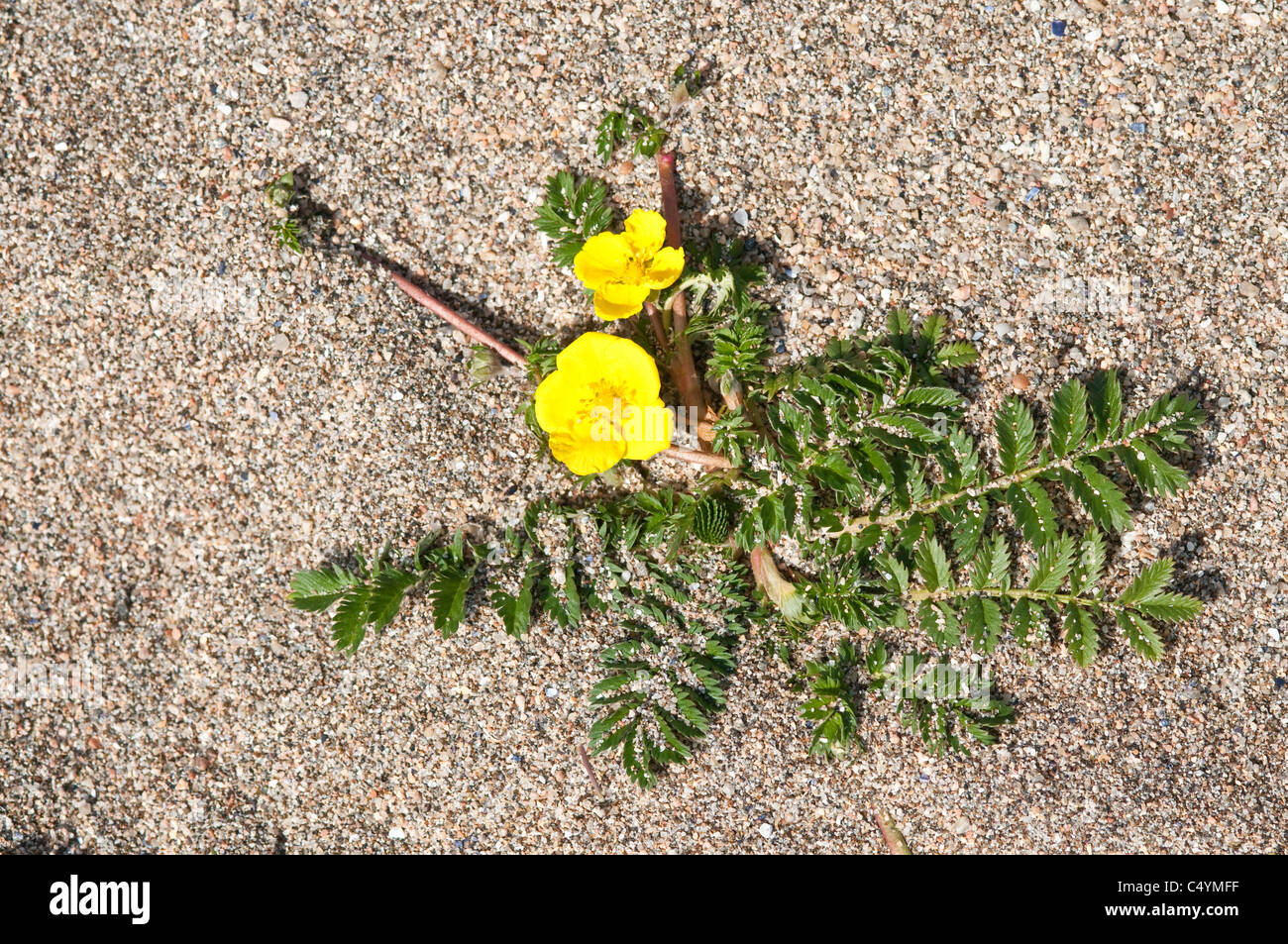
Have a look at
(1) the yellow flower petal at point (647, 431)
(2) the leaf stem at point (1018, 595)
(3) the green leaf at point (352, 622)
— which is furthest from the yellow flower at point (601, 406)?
(2) the leaf stem at point (1018, 595)

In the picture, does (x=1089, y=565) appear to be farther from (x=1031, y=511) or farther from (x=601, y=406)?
(x=601, y=406)

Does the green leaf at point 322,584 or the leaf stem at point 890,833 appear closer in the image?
the green leaf at point 322,584

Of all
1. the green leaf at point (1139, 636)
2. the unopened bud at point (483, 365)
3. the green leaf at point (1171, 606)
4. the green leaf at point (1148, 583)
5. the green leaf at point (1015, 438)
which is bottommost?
the green leaf at point (1139, 636)

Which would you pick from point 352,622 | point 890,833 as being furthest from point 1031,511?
point 352,622

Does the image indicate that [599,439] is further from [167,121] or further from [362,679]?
[167,121]

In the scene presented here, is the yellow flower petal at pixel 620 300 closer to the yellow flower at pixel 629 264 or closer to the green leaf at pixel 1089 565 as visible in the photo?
the yellow flower at pixel 629 264

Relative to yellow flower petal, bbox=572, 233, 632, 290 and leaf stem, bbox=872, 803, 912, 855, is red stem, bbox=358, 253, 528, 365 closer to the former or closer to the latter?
yellow flower petal, bbox=572, 233, 632, 290

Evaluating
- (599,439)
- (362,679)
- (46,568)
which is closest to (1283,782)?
(599,439)

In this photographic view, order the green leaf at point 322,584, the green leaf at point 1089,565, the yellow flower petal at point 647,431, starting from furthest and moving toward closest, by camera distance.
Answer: the green leaf at point 322,584 → the green leaf at point 1089,565 → the yellow flower petal at point 647,431
